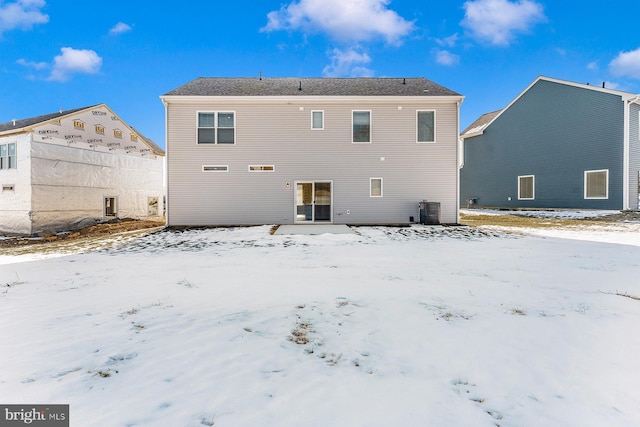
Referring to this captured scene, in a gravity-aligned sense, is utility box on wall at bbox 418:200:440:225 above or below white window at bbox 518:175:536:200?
below

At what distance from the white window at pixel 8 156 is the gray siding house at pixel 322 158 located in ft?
33.9

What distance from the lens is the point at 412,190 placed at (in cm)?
1302

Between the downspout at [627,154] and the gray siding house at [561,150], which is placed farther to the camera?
the gray siding house at [561,150]

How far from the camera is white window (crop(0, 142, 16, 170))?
15820 mm

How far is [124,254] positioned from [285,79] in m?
11.2

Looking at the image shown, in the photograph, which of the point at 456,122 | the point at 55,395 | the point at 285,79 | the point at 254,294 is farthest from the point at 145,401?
the point at 285,79

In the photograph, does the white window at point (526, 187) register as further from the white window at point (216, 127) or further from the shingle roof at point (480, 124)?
the white window at point (216, 127)

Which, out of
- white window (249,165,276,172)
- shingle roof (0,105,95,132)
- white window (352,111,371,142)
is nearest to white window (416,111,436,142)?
white window (352,111,371,142)

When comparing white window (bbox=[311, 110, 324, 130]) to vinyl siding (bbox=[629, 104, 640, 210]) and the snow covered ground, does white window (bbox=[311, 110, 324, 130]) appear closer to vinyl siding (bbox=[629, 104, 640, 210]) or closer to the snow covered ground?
the snow covered ground

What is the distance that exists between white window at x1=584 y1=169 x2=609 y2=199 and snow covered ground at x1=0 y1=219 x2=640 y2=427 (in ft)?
46.4

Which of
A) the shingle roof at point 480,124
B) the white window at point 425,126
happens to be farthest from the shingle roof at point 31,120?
the shingle roof at point 480,124

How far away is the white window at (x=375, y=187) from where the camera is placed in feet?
42.9

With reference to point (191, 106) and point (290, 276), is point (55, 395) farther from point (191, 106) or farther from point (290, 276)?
point (191, 106)

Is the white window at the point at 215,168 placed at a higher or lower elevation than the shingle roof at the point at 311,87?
lower
